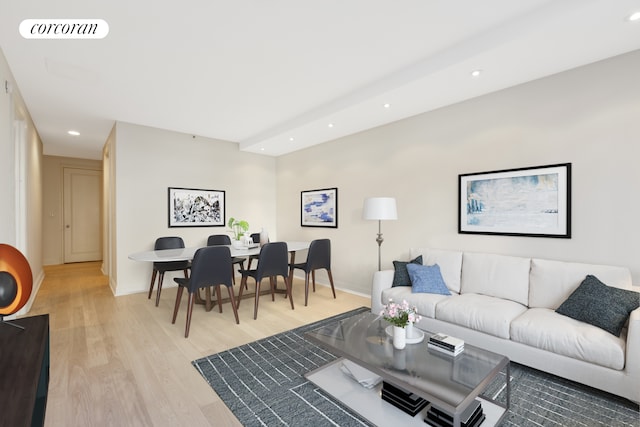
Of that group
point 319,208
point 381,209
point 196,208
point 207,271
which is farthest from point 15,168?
point 381,209

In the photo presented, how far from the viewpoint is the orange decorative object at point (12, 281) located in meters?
1.43

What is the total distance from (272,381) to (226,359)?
546 mm

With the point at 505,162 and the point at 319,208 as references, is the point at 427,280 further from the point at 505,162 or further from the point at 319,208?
the point at 319,208

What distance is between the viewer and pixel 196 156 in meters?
5.23

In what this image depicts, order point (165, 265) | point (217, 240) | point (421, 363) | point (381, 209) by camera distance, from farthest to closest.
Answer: point (217, 240) → point (165, 265) → point (381, 209) → point (421, 363)

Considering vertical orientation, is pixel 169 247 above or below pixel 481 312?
above

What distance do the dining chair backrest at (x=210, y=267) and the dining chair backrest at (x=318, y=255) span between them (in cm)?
120

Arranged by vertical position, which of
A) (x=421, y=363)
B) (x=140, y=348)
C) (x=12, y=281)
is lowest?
(x=140, y=348)

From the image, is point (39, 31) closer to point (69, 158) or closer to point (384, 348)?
point (384, 348)

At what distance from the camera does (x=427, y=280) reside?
313 centimetres

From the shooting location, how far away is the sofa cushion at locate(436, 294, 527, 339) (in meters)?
2.41

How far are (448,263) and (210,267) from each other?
8.40ft

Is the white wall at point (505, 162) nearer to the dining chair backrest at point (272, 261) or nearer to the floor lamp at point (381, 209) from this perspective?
the floor lamp at point (381, 209)

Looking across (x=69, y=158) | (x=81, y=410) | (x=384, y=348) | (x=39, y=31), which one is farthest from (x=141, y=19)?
(x=69, y=158)
